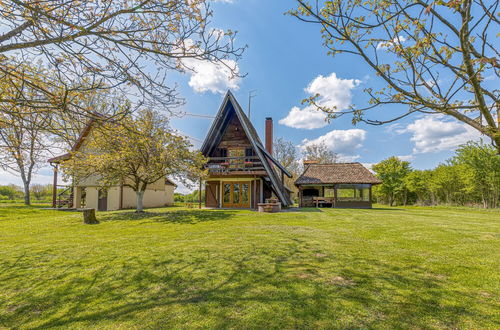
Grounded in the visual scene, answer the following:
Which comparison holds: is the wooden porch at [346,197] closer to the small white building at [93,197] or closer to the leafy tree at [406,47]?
the small white building at [93,197]

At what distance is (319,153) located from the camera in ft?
124

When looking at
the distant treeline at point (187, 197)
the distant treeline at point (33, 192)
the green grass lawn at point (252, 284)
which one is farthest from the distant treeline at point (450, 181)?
the distant treeline at point (33, 192)

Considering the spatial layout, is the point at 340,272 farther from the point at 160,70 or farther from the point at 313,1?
the point at 160,70

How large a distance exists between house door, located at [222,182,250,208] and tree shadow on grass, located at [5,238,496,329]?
1384 cm

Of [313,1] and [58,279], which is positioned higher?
[313,1]

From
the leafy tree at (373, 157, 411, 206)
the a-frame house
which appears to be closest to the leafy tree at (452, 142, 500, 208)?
the leafy tree at (373, 157, 411, 206)

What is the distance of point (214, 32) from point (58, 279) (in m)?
4.75

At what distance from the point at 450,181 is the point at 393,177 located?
7.23 meters

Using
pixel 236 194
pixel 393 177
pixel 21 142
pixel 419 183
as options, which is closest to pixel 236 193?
pixel 236 194

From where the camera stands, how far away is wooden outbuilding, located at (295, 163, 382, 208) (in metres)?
20.6

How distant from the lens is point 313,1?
3172 millimetres

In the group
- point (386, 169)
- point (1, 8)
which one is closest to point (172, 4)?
point (1, 8)

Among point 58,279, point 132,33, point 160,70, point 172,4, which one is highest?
point 172,4

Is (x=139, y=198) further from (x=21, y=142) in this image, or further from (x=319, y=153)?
(x=319, y=153)
